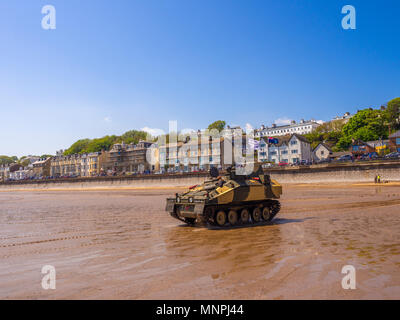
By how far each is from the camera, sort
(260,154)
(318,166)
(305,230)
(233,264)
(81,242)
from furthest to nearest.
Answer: (260,154) → (318,166) → (305,230) → (81,242) → (233,264)

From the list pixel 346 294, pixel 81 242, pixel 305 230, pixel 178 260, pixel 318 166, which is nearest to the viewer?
pixel 346 294

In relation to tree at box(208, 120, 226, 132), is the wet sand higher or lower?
lower

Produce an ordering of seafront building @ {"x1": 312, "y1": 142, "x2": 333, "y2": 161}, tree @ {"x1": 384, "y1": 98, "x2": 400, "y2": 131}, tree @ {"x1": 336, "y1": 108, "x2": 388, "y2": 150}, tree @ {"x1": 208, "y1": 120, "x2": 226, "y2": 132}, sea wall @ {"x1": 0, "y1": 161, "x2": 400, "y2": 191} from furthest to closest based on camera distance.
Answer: tree @ {"x1": 208, "y1": 120, "x2": 226, "y2": 132} < tree @ {"x1": 384, "y1": 98, "x2": 400, "y2": 131} < tree @ {"x1": 336, "y1": 108, "x2": 388, "y2": 150} < seafront building @ {"x1": 312, "y1": 142, "x2": 333, "y2": 161} < sea wall @ {"x1": 0, "y1": 161, "x2": 400, "y2": 191}

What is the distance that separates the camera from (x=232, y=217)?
13.0 meters

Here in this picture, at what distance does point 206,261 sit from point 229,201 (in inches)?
223

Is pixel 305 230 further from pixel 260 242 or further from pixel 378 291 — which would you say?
pixel 378 291

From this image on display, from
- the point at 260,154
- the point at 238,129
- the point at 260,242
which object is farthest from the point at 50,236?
the point at 238,129

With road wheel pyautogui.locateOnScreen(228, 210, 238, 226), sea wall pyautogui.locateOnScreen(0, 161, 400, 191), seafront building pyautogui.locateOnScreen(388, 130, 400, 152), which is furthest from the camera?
seafront building pyautogui.locateOnScreen(388, 130, 400, 152)

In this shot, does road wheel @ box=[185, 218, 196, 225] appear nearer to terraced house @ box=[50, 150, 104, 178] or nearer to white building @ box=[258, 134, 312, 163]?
white building @ box=[258, 134, 312, 163]

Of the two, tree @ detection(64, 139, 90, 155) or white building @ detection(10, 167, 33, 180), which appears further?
tree @ detection(64, 139, 90, 155)

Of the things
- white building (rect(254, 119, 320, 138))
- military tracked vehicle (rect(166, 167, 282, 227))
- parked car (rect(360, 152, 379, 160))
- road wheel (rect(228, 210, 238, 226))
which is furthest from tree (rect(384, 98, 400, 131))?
road wheel (rect(228, 210, 238, 226))

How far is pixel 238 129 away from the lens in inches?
4294

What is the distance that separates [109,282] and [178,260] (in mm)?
1973

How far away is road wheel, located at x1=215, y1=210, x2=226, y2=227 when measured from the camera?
41.0ft
